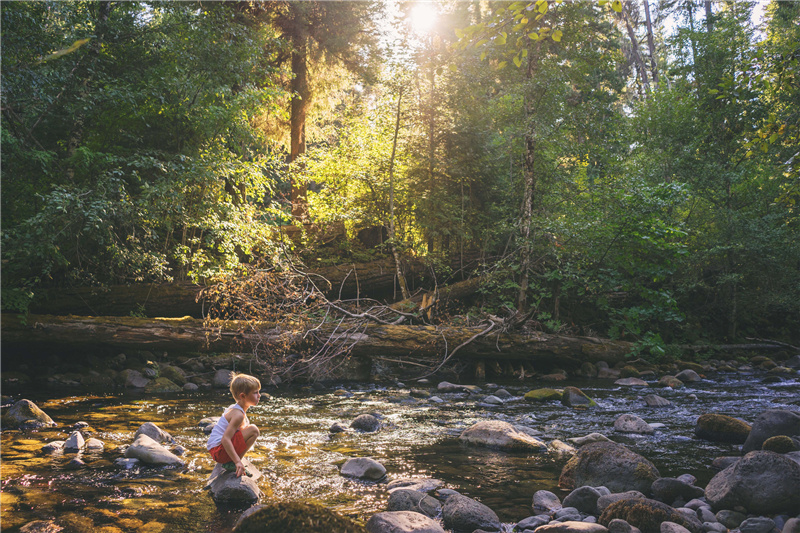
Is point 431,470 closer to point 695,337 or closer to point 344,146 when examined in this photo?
point 344,146

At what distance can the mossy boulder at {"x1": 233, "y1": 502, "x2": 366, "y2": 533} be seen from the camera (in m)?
2.61

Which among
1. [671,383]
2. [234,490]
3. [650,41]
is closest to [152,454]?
[234,490]

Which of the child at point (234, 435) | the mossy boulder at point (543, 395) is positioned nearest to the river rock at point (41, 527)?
the child at point (234, 435)

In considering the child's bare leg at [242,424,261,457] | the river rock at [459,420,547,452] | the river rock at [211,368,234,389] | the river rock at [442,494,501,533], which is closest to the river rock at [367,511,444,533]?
the river rock at [442,494,501,533]

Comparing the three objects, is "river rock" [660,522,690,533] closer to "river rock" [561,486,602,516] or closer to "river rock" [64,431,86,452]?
"river rock" [561,486,602,516]

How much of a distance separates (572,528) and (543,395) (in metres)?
6.09

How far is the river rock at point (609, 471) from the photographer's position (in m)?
4.59

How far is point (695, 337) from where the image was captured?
15.7 m

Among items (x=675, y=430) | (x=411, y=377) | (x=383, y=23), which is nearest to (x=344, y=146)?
(x=383, y=23)

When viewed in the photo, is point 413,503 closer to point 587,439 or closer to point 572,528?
point 572,528

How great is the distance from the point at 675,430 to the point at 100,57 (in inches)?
540

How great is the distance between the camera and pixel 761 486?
4020 millimetres

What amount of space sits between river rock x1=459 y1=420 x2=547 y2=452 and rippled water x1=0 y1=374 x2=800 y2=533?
0.16 meters

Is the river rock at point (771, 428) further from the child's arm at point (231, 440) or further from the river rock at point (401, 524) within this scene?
the child's arm at point (231, 440)
